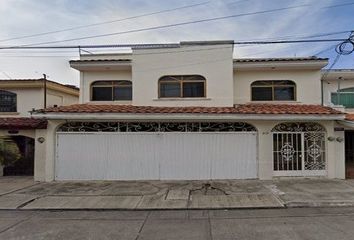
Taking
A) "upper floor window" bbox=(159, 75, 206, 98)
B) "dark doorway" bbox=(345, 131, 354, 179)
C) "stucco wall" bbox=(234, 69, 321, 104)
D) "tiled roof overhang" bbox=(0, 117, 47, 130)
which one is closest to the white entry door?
"tiled roof overhang" bbox=(0, 117, 47, 130)

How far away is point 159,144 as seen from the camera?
533 inches

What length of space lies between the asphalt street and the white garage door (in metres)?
4.59

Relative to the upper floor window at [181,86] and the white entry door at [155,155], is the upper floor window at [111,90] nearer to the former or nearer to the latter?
the upper floor window at [181,86]

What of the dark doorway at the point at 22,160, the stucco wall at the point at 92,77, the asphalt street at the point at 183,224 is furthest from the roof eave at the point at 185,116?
the asphalt street at the point at 183,224

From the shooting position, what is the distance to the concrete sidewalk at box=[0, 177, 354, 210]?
935 cm

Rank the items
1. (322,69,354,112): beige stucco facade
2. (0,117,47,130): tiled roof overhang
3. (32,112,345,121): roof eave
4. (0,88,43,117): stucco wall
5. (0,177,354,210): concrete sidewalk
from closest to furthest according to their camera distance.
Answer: (0,177,354,210): concrete sidewalk < (32,112,345,121): roof eave < (0,117,47,130): tiled roof overhang < (322,69,354,112): beige stucco facade < (0,88,43,117): stucco wall

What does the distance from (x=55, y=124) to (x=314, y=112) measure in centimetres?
1017

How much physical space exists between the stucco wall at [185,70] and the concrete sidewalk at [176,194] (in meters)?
3.98

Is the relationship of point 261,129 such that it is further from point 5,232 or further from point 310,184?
point 5,232

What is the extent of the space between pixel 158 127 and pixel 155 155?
113 centimetres

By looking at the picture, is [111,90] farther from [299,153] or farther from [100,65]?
[299,153]

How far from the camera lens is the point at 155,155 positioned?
13500mm

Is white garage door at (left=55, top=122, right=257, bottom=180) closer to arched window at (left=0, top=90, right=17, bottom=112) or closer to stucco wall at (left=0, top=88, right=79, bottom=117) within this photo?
stucco wall at (left=0, top=88, right=79, bottom=117)

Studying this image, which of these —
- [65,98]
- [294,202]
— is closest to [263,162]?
[294,202]
